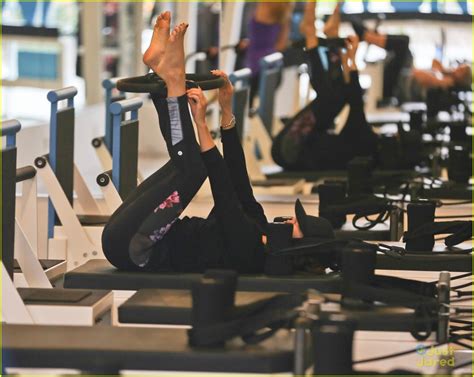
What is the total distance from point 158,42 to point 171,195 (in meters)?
0.52

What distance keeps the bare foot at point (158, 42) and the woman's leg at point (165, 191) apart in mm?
110

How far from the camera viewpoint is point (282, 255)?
139 inches

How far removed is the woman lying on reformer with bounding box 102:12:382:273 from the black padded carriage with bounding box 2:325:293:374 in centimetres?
75

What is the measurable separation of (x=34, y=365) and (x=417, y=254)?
5.31ft

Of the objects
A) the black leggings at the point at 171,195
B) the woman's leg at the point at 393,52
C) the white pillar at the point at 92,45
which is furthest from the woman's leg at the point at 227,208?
the white pillar at the point at 92,45

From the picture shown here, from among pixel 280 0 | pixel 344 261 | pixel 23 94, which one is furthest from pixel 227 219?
pixel 280 0

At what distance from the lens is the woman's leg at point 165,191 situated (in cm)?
354

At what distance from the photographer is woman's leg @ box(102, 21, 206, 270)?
3.54m

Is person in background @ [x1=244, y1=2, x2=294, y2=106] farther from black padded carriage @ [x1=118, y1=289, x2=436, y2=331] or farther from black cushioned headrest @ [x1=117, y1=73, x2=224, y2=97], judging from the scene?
black padded carriage @ [x1=118, y1=289, x2=436, y2=331]

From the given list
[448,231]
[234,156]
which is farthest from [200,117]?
[448,231]

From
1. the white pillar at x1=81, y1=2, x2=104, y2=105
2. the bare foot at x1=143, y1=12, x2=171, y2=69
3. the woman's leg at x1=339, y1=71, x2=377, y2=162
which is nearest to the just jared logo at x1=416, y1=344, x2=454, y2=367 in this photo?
the bare foot at x1=143, y1=12, x2=171, y2=69

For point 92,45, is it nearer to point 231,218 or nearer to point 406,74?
point 406,74

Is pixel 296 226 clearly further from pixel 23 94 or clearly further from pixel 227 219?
pixel 23 94

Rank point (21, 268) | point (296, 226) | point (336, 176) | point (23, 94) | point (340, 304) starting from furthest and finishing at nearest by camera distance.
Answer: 1. point (23, 94)
2. point (336, 176)
3. point (21, 268)
4. point (296, 226)
5. point (340, 304)
